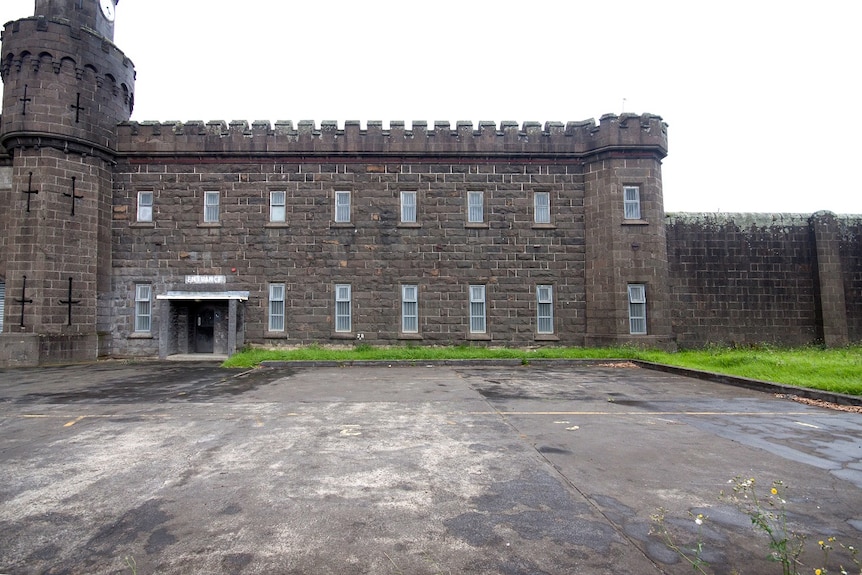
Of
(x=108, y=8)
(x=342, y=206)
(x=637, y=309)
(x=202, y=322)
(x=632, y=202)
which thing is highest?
(x=108, y=8)

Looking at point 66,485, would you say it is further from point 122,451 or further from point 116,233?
point 116,233

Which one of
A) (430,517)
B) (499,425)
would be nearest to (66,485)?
(430,517)

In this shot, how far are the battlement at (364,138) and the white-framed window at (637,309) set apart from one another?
574 centimetres

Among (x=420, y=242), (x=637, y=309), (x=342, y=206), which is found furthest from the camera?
(x=342, y=206)

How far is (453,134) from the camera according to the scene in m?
19.2

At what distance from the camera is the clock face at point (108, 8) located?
735 inches

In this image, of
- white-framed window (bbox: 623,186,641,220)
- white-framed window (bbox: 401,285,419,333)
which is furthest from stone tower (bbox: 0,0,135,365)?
white-framed window (bbox: 623,186,641,220)

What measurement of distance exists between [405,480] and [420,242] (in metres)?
14.7

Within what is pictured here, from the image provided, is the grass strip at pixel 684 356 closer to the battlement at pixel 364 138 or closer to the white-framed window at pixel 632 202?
the white-framed window at pixel 632 202

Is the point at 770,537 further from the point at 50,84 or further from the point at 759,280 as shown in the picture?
the point at 50,84

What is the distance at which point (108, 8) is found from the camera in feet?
62.7

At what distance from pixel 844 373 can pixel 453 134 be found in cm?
1486

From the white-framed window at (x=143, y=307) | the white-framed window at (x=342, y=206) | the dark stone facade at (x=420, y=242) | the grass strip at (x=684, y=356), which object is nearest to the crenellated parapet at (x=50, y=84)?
the dark stone facade at (x=420, y=242)

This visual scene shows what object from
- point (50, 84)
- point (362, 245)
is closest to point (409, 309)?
point (362, 245)
